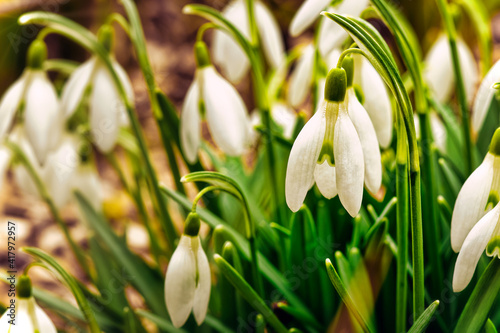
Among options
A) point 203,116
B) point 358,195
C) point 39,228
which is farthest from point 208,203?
point 39,228

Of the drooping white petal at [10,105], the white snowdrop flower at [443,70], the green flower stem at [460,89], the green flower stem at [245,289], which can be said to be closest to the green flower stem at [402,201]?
the green flower stem at [245,289]

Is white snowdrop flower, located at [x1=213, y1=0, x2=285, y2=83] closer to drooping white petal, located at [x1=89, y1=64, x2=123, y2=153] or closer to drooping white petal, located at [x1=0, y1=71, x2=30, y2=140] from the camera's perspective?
drooping white petal, located at [x1=89, y1=64, x2=123, y2=153]

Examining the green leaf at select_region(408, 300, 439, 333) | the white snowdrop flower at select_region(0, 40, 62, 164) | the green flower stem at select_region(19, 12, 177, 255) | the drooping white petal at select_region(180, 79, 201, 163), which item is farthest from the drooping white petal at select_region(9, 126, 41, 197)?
the green leaf at select_region(408, 300, 439, 333)

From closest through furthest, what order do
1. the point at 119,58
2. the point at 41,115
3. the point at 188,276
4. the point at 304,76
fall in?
the point at 188,276 → the point at 41,115 → the point at 304,76 → the point at 119,58

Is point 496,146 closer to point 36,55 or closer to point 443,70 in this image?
point 443,70

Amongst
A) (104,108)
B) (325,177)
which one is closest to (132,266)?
(104,108)

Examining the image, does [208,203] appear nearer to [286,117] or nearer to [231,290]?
[231,290]
